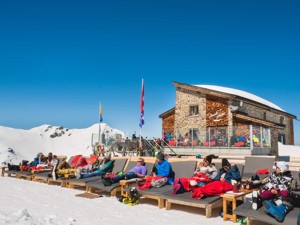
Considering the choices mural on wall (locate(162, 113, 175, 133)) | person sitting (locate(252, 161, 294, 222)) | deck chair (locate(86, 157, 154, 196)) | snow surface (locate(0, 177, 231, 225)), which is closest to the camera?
person sitting (locate(252, 161, 294, 222))

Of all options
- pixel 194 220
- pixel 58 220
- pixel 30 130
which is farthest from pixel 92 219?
pixel 30 130

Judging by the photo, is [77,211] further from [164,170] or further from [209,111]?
[209,111]

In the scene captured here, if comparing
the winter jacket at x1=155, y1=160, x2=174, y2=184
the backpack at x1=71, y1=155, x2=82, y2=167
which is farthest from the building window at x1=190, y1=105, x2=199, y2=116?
the winter jacket at x1=155, y1=160, x2=174, y2=184

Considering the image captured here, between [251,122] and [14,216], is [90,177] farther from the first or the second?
[251,122]

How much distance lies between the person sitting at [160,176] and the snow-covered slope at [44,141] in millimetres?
41622

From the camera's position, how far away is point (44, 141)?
6525cm

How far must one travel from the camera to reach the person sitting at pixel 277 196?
4168 millimetres

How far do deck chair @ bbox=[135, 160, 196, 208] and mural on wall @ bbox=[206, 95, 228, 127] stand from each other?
45.8ft

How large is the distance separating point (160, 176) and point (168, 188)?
66 cm

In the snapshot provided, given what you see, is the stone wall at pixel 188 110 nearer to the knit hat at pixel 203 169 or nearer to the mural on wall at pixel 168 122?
the mural on wall at pixel 168 122

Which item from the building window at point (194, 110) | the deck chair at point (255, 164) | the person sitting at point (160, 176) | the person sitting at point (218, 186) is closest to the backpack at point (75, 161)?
the person sitting at point (160, 176)

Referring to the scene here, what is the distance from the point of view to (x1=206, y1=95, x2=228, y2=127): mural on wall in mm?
20844

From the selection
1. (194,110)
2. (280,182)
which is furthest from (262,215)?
(194,110)

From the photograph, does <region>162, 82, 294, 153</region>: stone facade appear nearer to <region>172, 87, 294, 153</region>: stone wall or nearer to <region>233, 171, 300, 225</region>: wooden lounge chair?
<region>172, 87, 294, 153</region>: stone wall
